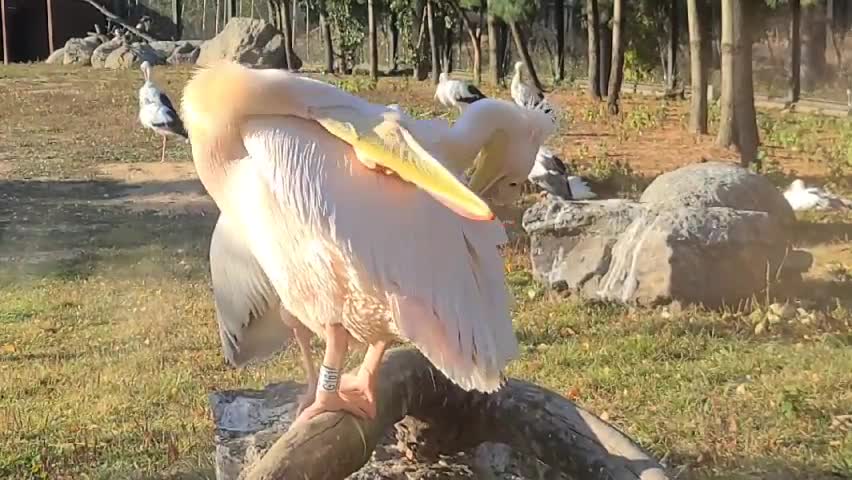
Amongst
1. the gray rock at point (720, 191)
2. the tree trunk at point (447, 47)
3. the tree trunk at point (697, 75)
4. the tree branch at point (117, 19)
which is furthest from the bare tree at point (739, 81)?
the tree branch at point (117, 19)

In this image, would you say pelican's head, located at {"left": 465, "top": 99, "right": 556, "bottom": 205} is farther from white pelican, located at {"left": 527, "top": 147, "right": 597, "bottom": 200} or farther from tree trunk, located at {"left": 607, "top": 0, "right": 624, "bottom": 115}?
tree trunk, located at {"left": 607, "top": 0, "right": 624, "bottom": 115}

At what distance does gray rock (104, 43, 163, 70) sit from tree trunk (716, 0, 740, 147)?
17729 mm

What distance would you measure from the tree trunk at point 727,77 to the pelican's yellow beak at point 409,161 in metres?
7.98

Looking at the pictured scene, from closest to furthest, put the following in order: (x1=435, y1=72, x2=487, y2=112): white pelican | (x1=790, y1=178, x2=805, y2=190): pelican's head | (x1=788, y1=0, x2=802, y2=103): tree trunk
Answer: (x1=790, y1=178, x2=805, y2=190): pelican's head → (x1=435, y1=72, x2=487, y2=112): white pelican → (x1=788, y1=0, x2=802, y2=103): tree trunk

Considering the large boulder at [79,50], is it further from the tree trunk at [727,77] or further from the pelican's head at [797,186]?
the pelican's head at [797,186]

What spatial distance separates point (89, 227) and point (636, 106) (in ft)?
27.3

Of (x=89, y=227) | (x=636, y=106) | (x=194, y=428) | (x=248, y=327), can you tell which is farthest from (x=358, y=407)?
(x=636, y=106)

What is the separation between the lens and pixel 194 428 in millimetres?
4109

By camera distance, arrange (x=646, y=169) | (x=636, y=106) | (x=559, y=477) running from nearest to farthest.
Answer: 1. (x=559, y=477)
2. (x=646, y=169)
3. (x=636, y=106)

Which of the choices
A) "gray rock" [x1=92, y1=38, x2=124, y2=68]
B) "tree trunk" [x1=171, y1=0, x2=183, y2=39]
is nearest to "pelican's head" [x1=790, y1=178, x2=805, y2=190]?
"gray rock" [x1=92, y1=38, x2=124, y2=68]

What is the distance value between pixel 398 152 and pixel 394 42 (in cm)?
2509

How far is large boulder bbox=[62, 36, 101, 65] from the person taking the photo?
26484 millimetres

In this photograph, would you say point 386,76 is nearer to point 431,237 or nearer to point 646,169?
point 646,169

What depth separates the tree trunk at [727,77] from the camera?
968 centimetres
